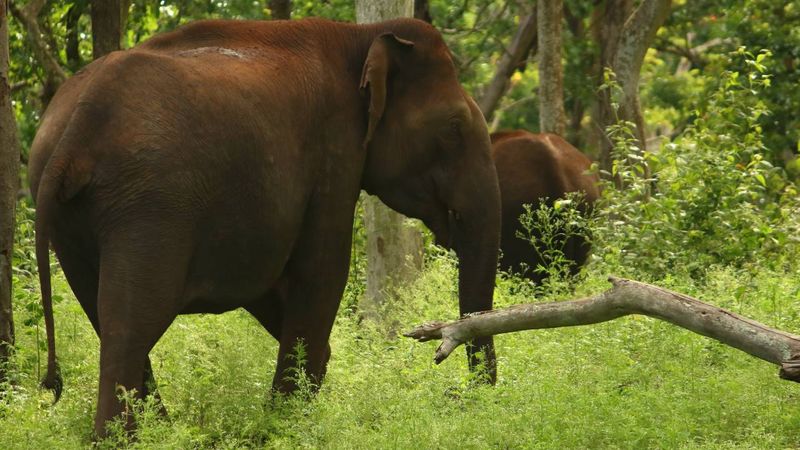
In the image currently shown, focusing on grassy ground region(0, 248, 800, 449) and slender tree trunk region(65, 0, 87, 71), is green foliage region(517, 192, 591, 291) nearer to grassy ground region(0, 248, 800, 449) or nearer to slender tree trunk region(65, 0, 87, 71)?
grassy ground region(0, 248, 800, 449)

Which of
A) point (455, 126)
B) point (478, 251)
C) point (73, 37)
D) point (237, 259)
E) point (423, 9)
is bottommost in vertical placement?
point (423, 9)

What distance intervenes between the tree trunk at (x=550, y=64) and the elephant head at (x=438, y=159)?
8.44 metres

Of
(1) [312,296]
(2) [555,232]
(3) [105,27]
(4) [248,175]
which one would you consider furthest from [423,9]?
(4) [248,175]

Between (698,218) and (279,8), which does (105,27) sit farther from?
(698,218)

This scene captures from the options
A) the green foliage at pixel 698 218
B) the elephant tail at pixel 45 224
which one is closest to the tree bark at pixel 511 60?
the green foliage at pixel 698 218

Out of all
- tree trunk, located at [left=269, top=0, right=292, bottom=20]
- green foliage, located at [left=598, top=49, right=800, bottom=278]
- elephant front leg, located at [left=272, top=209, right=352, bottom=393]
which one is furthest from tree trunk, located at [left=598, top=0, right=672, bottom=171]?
elephant front leg, located at [left=272, top=209, right=352, bottom=393]

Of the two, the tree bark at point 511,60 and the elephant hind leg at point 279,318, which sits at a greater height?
the elephant hind leg at point 279,318

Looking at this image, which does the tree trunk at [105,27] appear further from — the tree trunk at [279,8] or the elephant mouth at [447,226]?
the elephant mouth at [447,226]

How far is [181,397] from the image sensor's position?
26.8 feet

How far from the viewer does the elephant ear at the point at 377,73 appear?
8.38 metres

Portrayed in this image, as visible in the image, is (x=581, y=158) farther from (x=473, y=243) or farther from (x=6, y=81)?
(x=6, y=81)

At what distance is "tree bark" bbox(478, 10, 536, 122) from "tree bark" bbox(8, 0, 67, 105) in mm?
7433

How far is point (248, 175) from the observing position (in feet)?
24.5

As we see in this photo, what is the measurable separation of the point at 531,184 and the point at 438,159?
464 centimetres
